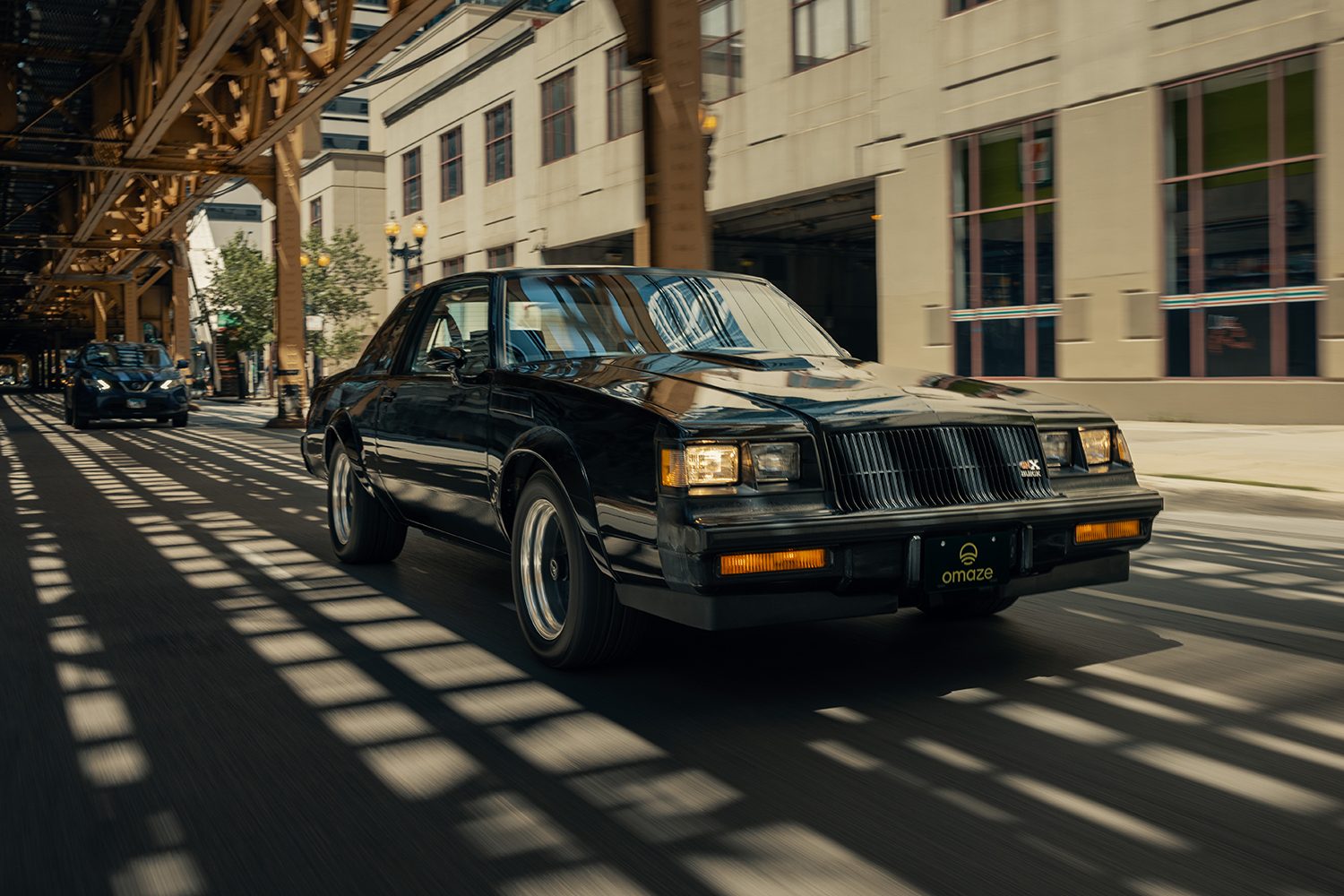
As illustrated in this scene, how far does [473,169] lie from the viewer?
1684 inches

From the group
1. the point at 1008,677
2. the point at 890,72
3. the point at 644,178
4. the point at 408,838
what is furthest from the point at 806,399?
the point at 890,72

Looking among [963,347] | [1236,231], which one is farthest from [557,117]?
[1236,231]

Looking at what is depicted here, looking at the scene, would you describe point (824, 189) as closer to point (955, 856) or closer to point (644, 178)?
point (644, 178)

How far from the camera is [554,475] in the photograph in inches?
180

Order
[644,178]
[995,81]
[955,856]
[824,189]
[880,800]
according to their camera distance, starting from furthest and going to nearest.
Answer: [824,189] → [995,81] → [644,178] → [880,800] → [955,856]

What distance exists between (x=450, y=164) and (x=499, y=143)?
15.9 ft

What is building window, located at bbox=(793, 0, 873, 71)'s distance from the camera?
981 inches

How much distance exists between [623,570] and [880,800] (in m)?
1.24

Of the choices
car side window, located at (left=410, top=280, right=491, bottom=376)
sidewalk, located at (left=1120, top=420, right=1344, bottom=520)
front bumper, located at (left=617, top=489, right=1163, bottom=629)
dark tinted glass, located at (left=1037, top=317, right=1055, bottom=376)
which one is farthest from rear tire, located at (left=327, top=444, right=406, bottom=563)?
dark tinted glass, located at (left=1037, top=317, right=1055, bottom=376)

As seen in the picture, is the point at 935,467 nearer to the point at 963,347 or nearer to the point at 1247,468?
the point at 1247,468

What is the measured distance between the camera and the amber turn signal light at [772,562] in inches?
151

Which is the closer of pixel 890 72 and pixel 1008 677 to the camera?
pixel 1008 677

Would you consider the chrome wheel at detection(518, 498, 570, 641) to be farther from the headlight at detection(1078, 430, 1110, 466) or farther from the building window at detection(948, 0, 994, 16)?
the building window at detection(948, 0, 994, 16)

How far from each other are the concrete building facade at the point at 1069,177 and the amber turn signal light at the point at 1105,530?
13.9 metres
